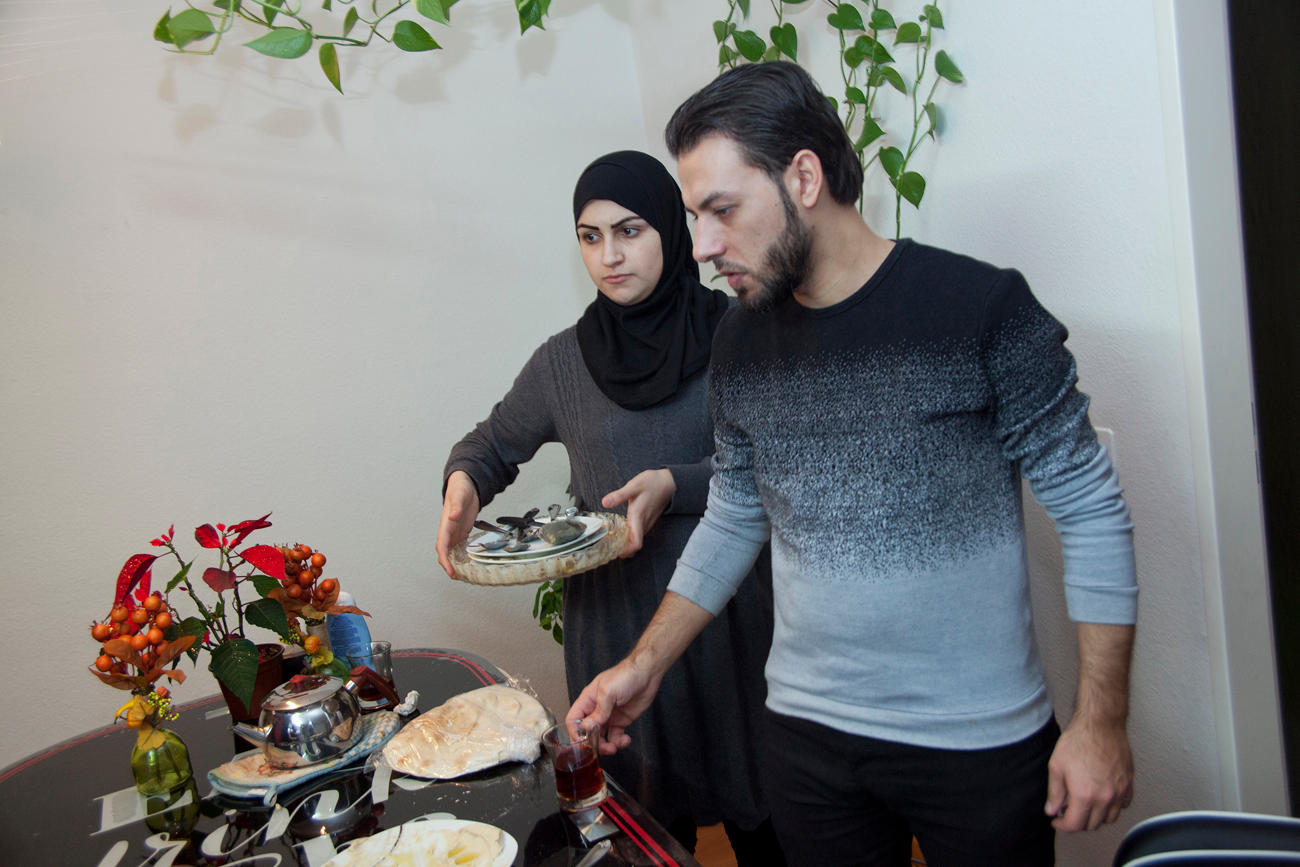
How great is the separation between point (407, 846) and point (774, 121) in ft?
2.85

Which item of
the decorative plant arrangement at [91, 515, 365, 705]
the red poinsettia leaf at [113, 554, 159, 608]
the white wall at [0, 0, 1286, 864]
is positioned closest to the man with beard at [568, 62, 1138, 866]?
the white wall at [0, 0, 1286, 864]

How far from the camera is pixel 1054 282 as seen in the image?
1.46m

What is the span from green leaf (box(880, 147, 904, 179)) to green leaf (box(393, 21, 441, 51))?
0.86m

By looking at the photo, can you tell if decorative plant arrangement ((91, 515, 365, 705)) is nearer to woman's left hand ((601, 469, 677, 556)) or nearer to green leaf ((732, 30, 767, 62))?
woman's left hand ((601, 469, 677, 556))

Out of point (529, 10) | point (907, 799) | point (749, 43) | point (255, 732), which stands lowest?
point (907, 799)

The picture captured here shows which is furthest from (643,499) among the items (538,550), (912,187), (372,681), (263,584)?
(912,187)

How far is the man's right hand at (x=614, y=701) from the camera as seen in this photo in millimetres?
1132

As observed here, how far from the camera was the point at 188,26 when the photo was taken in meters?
1.68

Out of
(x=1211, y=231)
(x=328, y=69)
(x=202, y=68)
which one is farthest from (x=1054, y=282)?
(x=202, y=68)

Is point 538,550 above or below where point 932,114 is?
below

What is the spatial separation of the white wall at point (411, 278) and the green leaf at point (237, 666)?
114 cm

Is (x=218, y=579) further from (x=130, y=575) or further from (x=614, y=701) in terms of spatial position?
(x=614, y=701)

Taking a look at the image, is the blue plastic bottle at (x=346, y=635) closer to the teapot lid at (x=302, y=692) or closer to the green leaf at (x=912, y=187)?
the teapot lid at (x=302, y=692)

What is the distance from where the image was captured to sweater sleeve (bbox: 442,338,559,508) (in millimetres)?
1799
